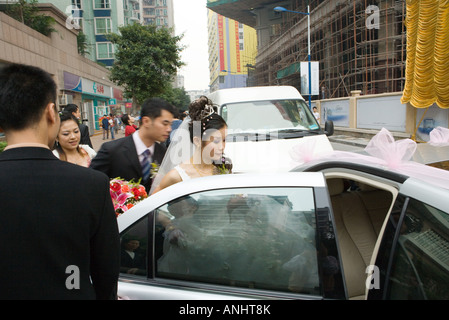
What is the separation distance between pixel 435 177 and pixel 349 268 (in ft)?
2.89

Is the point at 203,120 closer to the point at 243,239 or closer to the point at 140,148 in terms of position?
the point at 140,148

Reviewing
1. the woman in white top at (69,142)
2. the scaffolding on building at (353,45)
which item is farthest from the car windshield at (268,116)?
the scaffolding on building at (353,45)

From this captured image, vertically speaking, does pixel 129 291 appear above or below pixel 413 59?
below

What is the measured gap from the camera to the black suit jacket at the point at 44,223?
1.12 metres

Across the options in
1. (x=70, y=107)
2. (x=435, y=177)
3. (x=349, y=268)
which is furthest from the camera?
(x=70, y=107)

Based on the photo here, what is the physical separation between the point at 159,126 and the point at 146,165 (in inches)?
15.7

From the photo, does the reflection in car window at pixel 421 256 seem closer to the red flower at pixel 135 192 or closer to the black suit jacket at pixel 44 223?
the black suit jacket at pixel 44 223

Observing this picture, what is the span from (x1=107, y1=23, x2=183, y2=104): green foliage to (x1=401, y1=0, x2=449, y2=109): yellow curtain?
606 inches

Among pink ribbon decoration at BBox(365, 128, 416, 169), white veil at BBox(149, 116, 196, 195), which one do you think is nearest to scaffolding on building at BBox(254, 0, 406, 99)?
white veil at BBox(149, 116, 196, 195)

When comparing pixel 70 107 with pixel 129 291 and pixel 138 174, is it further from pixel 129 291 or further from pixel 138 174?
pixel 129 291

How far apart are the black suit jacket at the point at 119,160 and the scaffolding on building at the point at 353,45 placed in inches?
747

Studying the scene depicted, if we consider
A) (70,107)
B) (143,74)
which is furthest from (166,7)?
(70,107)

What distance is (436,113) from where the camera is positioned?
12641mm

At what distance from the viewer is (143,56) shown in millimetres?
23031
